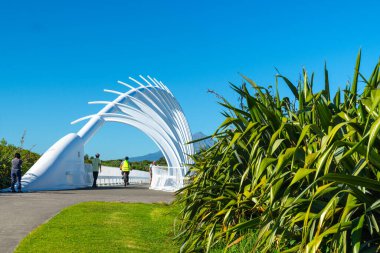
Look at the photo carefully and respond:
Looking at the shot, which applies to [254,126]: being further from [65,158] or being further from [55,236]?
[65,158]

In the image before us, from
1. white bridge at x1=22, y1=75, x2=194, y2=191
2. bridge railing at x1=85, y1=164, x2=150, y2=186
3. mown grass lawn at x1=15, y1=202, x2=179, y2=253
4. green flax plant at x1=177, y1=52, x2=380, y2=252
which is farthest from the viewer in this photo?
bridge railing at x1=85, y1=164, x2=150, y2=186

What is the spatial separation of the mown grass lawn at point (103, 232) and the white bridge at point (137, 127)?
10.8 m

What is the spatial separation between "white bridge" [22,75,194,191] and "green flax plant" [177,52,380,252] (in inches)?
711

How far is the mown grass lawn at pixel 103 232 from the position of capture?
8133 millimetres

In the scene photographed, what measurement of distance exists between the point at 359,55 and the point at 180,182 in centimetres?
2133

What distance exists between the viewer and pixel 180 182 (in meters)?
25.5

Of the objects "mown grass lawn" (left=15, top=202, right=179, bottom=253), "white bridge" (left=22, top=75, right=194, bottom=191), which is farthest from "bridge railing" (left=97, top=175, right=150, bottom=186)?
"mown grass lawn" (left=15, top=202, right=179, bottom=253)

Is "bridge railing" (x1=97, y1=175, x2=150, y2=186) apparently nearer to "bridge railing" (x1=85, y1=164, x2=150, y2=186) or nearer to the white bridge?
"bridge railing" (x1=85, y1=164, x2=150, y2=186)

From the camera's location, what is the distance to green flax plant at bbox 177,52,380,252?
3.59 m

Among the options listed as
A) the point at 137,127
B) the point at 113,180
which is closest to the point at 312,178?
the point at 137,127

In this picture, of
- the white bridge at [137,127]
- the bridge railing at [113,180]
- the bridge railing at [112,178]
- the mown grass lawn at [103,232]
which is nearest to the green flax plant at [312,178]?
the mown grass lawn at [103,232]

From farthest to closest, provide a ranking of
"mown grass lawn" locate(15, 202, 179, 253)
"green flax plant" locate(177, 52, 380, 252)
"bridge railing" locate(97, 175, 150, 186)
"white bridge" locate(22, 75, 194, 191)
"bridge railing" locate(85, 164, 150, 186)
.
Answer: "bridge railing" locate(97, 175, 150, 186) < "bridge railing" locate(85, 164, 150, 186) < "white bridge" locate(22, 75, 194, 191) < "mown grass lawn" locate(15, 202, 179, 253) < "green flax plant" locate(177, 52, 380, 252)

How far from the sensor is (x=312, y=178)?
4.59 m

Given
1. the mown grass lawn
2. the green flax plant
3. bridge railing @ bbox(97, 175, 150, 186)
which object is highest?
bridge railing @ bbox(97, 175, 150, 186)
